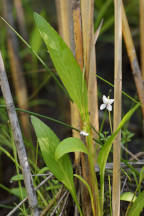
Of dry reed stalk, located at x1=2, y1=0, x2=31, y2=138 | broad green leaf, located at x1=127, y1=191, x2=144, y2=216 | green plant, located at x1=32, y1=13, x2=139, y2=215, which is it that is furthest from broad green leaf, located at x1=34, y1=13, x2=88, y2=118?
dry reed stalk, located at x1=2, y1=0, x2=31, y2=138

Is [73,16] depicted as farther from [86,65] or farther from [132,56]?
[132,56]

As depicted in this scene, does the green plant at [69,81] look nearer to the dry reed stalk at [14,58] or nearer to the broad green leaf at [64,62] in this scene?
the broad green leaf at [64,62]

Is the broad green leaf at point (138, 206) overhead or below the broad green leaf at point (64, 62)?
below

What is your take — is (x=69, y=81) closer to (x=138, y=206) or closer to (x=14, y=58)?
(x=138, y=206)

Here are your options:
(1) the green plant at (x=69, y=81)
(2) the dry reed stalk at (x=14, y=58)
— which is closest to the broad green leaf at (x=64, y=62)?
(1) the green plant at (x=69, y=81)

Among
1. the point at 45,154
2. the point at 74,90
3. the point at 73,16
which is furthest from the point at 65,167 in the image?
the point at 73,16
